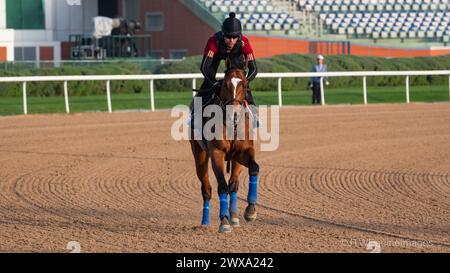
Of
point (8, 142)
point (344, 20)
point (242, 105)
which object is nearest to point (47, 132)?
point (8, 142)

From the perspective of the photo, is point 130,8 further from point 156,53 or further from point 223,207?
point 223,207

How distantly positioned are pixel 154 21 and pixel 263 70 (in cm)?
1347

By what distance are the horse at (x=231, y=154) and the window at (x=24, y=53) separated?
30931 mm

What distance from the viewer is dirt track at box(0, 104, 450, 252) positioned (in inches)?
345

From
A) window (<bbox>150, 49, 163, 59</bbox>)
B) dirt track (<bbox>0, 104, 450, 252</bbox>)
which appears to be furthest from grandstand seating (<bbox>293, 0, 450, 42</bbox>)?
dirt track (<bbox>0, 104, 450, 252</bbox>)

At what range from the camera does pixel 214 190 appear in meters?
12.5

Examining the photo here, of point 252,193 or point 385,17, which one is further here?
point 385,17

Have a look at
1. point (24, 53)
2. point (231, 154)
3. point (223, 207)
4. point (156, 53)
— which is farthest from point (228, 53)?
point (156, 53)

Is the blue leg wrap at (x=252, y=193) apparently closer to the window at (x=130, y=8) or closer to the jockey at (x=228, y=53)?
the jockey at (x=228, y=53)

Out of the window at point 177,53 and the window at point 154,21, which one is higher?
the window at point 154,21

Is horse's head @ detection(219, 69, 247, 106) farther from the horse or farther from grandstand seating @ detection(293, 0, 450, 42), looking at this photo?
grandstand seating @ detection(293, 0, 450, 42)

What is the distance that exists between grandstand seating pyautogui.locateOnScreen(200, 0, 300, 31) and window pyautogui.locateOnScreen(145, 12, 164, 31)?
2.21 metres

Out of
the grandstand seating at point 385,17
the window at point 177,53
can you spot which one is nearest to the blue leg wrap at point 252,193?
the window at point 177,53

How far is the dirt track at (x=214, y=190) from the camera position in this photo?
28.8 feet
